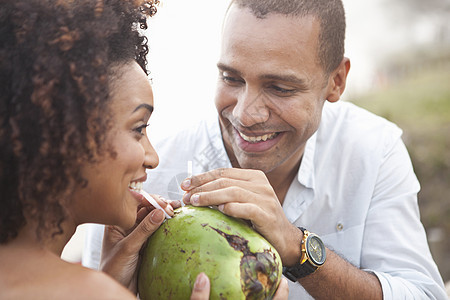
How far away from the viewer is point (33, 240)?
1.49 meters

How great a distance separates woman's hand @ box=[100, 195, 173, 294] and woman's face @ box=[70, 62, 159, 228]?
0.23ft

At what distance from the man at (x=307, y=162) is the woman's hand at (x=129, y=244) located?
0.15 meters

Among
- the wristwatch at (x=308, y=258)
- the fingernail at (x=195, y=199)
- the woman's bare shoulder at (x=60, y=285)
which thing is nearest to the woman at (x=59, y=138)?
the woman's bare shoulder at (x=60, y=285)

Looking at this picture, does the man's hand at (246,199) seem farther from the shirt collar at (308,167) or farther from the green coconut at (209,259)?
the shirt collar at (308,167)

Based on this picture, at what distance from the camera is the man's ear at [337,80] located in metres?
2.59

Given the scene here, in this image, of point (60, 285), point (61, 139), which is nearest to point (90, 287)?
point (60, 285)

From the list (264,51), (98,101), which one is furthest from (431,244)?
(98,101)

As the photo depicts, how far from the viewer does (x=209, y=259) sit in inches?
59.9

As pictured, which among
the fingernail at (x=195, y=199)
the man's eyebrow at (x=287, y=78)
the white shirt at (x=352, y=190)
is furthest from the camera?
the white shirt at (x=352, y=190)

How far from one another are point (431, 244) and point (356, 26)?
323 cm

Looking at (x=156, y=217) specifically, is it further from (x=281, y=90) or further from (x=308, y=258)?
(x=281, y=90)

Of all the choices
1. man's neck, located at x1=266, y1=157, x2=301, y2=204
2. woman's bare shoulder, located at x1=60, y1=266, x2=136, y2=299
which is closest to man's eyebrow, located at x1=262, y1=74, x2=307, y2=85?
man's neck, located at x1=266, y1=157, x2=301, y2=204

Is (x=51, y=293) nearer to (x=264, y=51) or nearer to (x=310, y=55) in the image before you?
(x=264, y=51)

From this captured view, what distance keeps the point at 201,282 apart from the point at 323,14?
1463 millimetres
